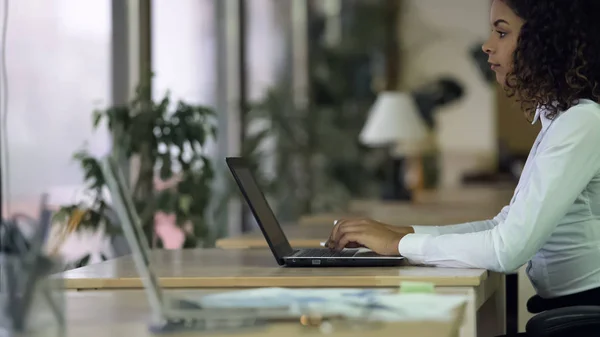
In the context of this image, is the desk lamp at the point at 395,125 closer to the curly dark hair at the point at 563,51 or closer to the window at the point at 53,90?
the window at the point at 53,90

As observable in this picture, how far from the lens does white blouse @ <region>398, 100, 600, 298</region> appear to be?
2.21 meters

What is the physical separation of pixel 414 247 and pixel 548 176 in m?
0.37

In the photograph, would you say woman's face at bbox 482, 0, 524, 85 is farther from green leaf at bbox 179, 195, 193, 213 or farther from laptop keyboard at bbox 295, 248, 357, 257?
green leaf at bbox 179, 195, 193, 213

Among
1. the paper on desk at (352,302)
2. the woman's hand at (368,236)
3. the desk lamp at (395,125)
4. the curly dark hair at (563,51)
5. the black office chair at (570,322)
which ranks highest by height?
the curly dark hair at (563,51)

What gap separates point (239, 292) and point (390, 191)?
521 centimetres

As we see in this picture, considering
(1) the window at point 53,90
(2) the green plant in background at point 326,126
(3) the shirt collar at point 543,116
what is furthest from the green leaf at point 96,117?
(2) the green plant in background at point 326,126

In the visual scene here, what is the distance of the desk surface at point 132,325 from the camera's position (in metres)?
1.65

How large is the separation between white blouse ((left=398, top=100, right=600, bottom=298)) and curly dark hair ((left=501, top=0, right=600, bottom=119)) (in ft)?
0.16

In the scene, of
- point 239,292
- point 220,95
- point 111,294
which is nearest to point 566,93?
point 239,292

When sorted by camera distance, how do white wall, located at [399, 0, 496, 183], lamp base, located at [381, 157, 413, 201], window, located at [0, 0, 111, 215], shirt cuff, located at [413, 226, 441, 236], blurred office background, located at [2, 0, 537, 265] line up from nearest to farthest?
1. shirt cuff, located at [413, 226, 441, 236]
2. window, located at [0, 0, 111, 215]
3. blurred office background, located at [2, 0, 537, 265]
4. lamp base, located at [381, 157, 413, 201]
5. white wall, located at [399, 0, 496, 183]

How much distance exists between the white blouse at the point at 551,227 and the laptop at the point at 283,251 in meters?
0.09

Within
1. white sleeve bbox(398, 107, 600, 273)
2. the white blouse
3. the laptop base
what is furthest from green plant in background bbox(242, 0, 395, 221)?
white sleeve bbox(398, 107, 600, 273)

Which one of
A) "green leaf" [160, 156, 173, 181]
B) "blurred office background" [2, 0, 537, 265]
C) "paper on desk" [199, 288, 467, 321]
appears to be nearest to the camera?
"paper on desk" [199, 288, 467, 321]

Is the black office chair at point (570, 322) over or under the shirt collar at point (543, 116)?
under
